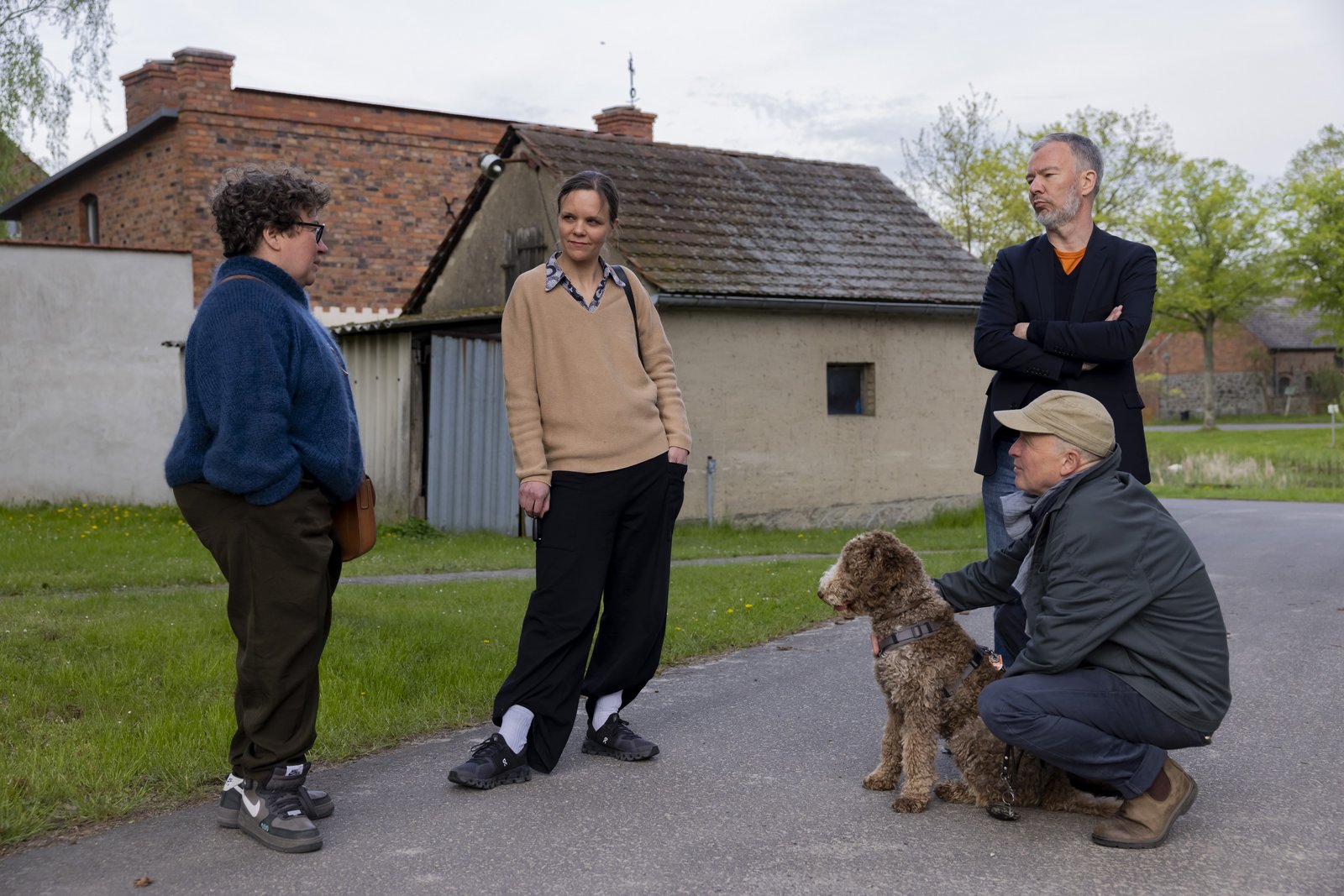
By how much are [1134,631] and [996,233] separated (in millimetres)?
35018

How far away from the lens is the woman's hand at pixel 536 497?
16.1 ft

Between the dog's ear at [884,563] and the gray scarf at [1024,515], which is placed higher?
the gray scarf at [1024,515]

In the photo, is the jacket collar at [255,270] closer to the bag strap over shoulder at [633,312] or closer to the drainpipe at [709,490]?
the bag strap over shoulder at [633,312]

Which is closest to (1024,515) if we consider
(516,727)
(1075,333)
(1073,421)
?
(1073,421)

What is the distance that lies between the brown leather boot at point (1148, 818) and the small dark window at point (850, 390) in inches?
569

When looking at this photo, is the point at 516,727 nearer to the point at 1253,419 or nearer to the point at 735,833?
the point at 735,833

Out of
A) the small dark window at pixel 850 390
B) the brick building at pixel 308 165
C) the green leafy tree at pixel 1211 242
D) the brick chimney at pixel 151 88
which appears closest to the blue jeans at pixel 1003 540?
the small dark window at pixel 850 390

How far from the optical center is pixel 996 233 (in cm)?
3753

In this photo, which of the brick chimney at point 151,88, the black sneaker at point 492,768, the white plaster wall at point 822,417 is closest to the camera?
the black sneaker at point 492,768

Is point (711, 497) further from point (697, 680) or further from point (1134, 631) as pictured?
point (1134, 631)

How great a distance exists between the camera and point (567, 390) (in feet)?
16.4

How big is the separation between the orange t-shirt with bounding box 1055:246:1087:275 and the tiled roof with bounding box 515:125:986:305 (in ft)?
36.9

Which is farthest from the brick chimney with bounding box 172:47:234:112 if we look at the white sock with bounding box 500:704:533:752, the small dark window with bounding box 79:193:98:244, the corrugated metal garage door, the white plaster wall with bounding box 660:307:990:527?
the white sock with bounding box 500:704:533:752

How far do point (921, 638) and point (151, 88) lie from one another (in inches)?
1125
